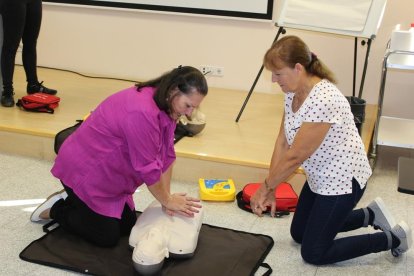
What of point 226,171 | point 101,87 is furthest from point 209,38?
point 226,171

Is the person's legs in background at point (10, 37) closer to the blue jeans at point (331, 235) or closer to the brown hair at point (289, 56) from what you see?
the brown hair at point (289, 56)

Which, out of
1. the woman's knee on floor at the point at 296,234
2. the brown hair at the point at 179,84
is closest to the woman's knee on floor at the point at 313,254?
the woman's knee on floor at the point at 296,234

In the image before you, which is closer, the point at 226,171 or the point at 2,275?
the point at 2,275

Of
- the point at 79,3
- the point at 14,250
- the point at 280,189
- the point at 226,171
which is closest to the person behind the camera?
the point at 14,250

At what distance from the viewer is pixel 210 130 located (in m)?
3.48

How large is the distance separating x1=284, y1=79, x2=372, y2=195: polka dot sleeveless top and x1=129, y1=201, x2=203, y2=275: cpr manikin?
535mm

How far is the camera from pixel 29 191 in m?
2.86

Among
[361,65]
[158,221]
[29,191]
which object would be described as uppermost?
[361,65]

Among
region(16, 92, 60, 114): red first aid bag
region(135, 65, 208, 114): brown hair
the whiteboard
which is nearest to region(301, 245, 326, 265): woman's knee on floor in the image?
region(135, 65, 208, 114): brown hair

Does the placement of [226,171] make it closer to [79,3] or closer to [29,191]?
[29,191]

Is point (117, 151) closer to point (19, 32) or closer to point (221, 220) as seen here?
point (221, 220)

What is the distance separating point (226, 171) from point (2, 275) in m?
1.34

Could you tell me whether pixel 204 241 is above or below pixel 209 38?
below

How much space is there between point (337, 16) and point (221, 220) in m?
1.43
